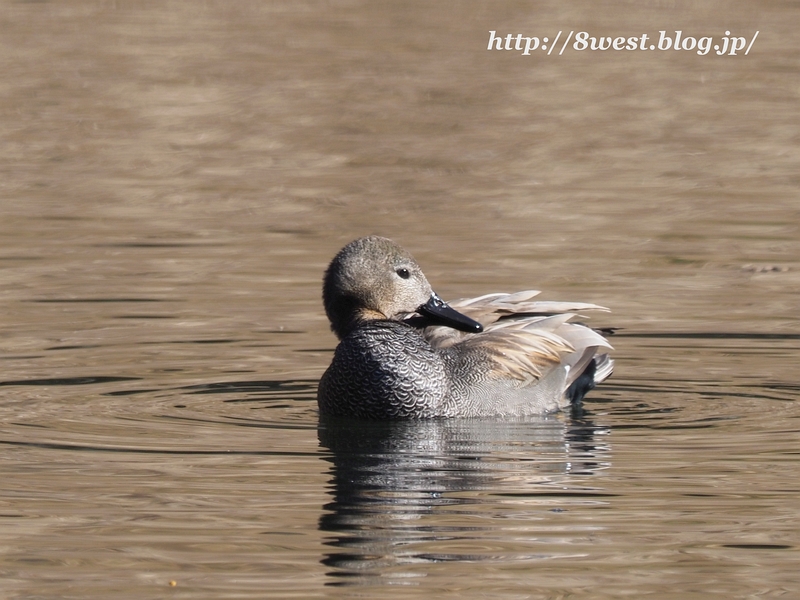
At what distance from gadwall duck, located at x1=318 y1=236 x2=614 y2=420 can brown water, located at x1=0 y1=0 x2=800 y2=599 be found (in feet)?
0.68

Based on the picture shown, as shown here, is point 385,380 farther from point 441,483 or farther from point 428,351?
point 441,483

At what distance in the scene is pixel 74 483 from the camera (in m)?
7.52

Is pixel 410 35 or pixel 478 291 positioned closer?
pixel 478 291

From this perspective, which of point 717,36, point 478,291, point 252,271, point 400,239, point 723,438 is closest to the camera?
point 723,438

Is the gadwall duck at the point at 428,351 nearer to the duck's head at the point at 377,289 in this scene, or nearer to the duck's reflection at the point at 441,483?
the duck's head at the point at 377,289

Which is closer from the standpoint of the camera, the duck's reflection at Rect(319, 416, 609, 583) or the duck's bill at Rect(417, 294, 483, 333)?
the duck's reflection at Rect(319, 416, 609, 583)

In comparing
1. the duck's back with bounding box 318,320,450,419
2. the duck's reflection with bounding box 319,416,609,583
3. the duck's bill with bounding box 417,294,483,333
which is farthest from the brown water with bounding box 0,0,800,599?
the duck's bill with bounding box 417,294,483,333

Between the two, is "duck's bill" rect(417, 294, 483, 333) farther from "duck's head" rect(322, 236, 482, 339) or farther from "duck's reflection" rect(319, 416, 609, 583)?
"duck's reflection" rect(319, 416, 609, 583)

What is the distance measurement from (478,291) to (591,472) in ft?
15.3

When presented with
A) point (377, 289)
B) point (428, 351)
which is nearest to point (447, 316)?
point (428, 351)

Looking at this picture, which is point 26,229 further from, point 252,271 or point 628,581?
point 628,581

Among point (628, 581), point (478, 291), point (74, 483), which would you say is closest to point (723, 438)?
point (628, 581)

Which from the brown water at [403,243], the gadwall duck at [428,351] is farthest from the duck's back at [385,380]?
the brown water at [403,243]

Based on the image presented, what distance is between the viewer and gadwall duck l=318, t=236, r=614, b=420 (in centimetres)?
907
